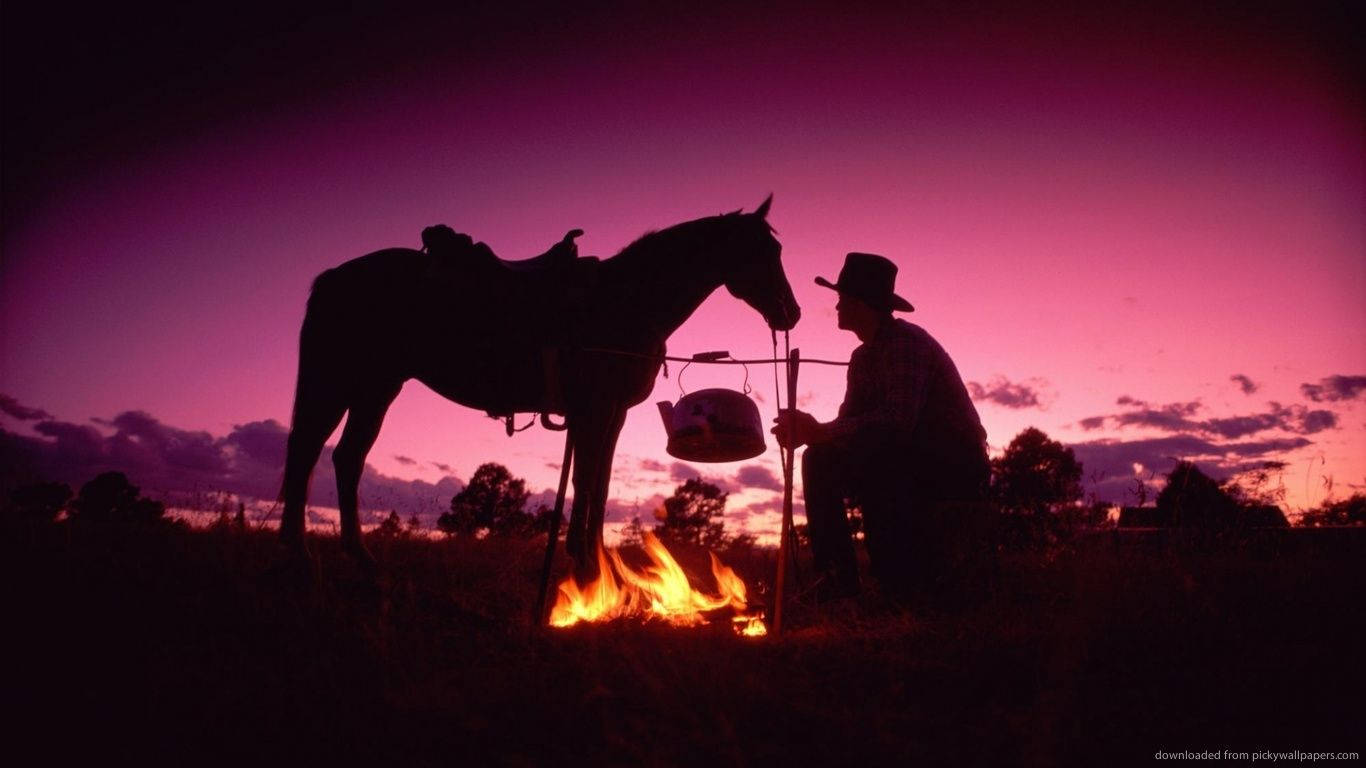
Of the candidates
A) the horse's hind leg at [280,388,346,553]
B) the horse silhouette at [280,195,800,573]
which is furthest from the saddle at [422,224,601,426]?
the horse's hind leg at [280,388,346,553]

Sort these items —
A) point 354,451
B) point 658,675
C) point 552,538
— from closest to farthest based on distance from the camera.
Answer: point 658,675 < point 552,538 < point 354,451

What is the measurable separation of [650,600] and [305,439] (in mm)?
3142

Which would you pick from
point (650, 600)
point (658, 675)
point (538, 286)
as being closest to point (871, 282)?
point (538, 286)

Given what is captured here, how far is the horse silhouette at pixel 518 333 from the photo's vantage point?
4.69 meters

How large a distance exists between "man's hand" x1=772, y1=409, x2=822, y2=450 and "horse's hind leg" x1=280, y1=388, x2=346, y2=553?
12.1 ft

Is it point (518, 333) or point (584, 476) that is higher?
point (518, 333)

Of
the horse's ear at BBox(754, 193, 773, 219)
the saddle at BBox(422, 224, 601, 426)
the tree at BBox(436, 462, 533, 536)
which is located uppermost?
the horse's ear at BBox(754, 193, 773, 219)

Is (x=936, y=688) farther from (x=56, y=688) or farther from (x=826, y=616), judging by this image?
(x=56, y=688)

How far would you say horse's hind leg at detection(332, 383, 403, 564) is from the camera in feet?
17.9

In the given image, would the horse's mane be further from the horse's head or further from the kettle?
the kettle

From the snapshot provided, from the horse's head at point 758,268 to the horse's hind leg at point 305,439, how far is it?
345 cm

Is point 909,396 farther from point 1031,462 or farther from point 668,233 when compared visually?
point 1031,462

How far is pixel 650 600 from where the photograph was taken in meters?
4.55

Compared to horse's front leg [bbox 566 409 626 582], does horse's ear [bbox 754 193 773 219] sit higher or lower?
higher
